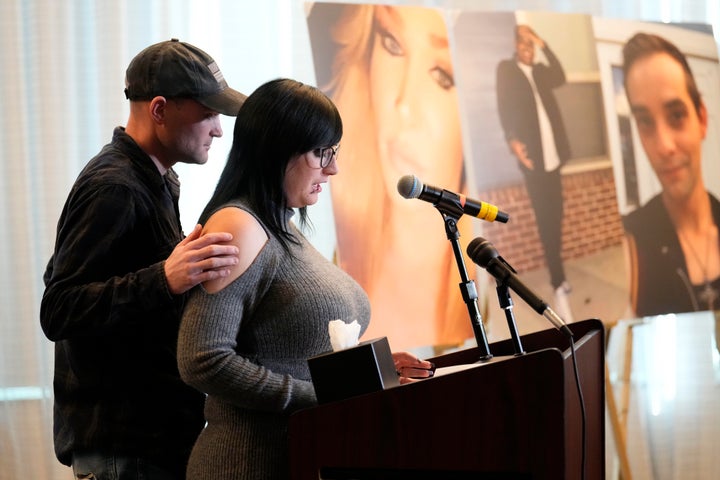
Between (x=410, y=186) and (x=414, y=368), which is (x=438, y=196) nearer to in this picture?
(x=410, y=186)

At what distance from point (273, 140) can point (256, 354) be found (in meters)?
0.40

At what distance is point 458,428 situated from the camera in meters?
1.27

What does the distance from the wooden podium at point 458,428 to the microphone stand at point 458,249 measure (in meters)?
0.26

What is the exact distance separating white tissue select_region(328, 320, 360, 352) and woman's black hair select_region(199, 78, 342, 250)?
0.58 feet

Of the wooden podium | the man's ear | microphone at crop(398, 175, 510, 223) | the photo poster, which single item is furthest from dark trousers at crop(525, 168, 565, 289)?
the wooden podium

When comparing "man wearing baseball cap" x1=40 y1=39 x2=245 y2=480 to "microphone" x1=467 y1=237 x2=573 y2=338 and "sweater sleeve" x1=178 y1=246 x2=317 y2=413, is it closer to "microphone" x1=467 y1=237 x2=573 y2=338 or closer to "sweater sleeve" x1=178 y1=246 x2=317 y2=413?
"sweater sleeve" x1=178 y1=246 x2=317 y2=413

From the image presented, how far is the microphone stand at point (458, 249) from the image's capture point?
5.04ft

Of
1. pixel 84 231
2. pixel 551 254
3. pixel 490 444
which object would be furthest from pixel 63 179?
pixel 490 444

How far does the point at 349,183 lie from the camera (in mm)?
2730

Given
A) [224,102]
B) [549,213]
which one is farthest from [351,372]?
[549,213]

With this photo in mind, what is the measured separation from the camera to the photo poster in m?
2.76

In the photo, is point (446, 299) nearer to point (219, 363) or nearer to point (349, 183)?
point (349, 183)

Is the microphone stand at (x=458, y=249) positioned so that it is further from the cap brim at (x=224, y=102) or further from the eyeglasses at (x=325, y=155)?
the cap brim at (x=224, y=102)

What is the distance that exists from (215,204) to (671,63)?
2.39m
